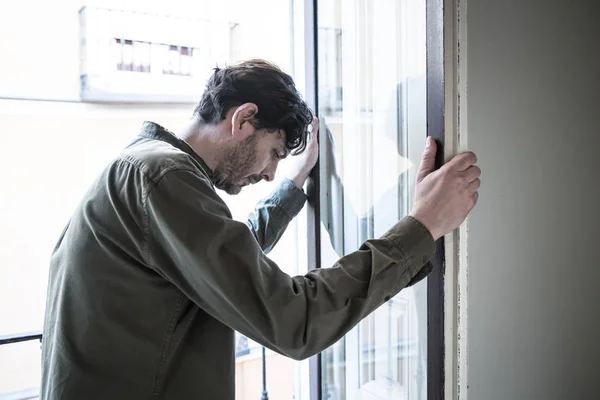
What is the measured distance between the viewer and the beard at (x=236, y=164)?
3.30 feet

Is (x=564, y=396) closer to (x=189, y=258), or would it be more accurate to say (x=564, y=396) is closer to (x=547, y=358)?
(x=547, y=358)

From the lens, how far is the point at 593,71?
107cm

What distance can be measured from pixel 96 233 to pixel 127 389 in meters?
0.26

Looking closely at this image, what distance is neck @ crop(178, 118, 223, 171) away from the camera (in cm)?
100

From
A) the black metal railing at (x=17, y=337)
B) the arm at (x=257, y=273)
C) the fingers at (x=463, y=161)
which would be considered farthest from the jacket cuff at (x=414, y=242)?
the black metal railing at (x=17, y=337)

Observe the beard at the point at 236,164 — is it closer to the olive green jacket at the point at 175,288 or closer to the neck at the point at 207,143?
the neck at the point at 207,143

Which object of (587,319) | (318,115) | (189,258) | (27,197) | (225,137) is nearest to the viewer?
(189,258)

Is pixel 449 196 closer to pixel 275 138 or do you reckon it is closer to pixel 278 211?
pixel 275 138

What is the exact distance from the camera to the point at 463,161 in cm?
82

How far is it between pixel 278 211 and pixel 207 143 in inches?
10.9

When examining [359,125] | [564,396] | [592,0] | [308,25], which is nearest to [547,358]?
[564,396]

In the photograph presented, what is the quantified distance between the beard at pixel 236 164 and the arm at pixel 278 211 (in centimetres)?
16

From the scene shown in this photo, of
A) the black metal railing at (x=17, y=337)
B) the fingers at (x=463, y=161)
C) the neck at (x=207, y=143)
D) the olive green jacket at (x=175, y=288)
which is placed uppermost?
the neck at (x=207, y=143)

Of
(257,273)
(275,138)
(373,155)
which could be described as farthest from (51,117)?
(257,273)
